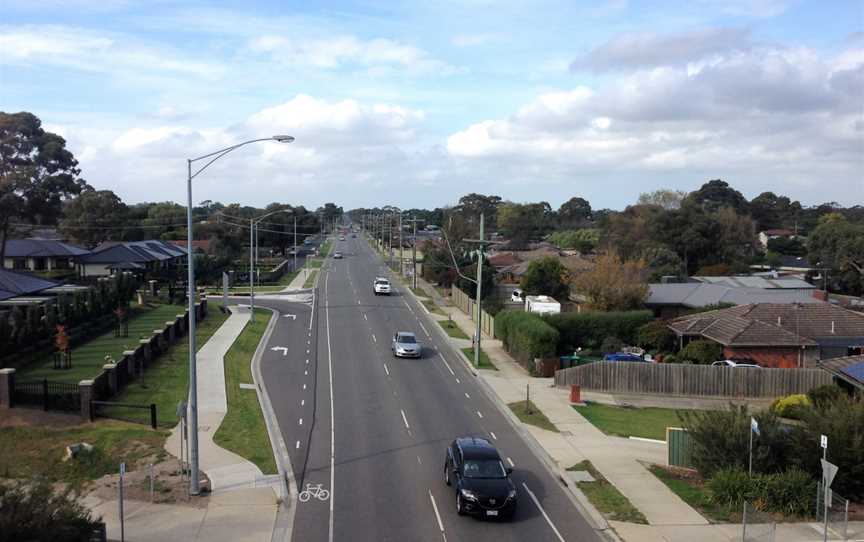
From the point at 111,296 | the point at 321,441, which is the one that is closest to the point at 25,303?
the point at 111,296

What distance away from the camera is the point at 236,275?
7944 centimetres

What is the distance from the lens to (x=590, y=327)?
42625 millimetres

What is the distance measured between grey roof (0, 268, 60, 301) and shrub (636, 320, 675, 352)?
34.1 m

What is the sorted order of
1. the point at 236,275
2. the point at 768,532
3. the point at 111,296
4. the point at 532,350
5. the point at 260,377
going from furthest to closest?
the point at 236,275 < the point at 111,296 < the point at 532,350 < the point at 260,377 < the point at 768,532

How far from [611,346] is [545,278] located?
1691 cm

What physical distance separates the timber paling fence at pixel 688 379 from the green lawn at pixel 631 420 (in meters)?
2.32

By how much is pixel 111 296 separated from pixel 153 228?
81894mm

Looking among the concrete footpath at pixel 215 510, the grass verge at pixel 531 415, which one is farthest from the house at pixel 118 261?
the concrete footpath at pixel 215 510

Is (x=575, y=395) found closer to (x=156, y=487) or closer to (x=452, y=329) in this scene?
(x=156, y=487)

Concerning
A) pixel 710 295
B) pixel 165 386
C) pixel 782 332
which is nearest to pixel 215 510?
pixel 165 386

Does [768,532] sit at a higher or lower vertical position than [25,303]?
lower

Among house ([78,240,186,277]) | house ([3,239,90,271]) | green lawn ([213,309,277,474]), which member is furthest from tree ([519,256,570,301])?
house ([3,239,90,271])

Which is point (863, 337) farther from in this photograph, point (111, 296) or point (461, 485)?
point (111, 296)

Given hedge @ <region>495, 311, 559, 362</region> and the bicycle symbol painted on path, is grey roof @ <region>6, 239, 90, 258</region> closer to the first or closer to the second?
hedge @ <region>495, 311, 559, 362</region>
